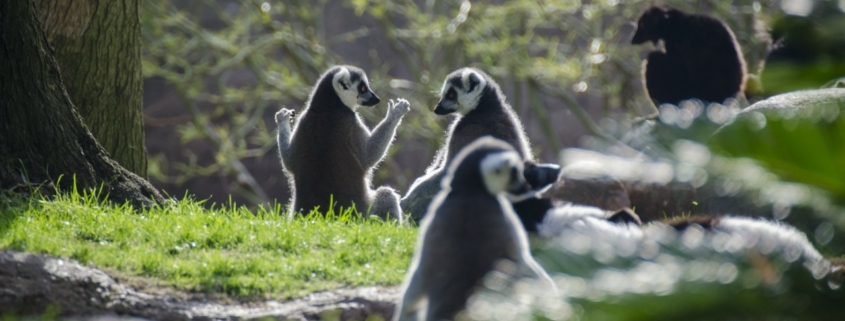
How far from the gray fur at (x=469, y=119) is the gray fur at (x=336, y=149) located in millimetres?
292

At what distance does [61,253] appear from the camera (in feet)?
15.3

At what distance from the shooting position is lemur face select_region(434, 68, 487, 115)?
7605 millimetres

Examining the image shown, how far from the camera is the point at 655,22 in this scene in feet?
32.1

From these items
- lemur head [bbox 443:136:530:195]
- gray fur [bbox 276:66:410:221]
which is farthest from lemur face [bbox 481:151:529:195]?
gray fur [bbox 276:66:410:221]

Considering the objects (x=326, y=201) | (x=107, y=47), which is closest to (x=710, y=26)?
(x=326, y=201)

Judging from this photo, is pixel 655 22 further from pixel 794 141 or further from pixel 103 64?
pixel 794 141

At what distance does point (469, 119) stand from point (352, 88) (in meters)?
0.97

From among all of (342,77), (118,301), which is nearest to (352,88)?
(342,77)

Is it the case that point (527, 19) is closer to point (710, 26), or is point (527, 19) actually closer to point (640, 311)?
point (710, 26)

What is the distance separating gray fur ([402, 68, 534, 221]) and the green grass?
1721mm

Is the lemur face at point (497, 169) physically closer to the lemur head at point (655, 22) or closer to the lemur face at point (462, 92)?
the lemur face at point (462, 92)

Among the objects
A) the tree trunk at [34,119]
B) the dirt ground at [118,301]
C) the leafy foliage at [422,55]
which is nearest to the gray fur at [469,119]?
the tree trunk at [34,119]

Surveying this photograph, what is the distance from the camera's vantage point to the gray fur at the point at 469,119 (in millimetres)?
7516

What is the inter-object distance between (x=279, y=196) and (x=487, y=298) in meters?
14.5
